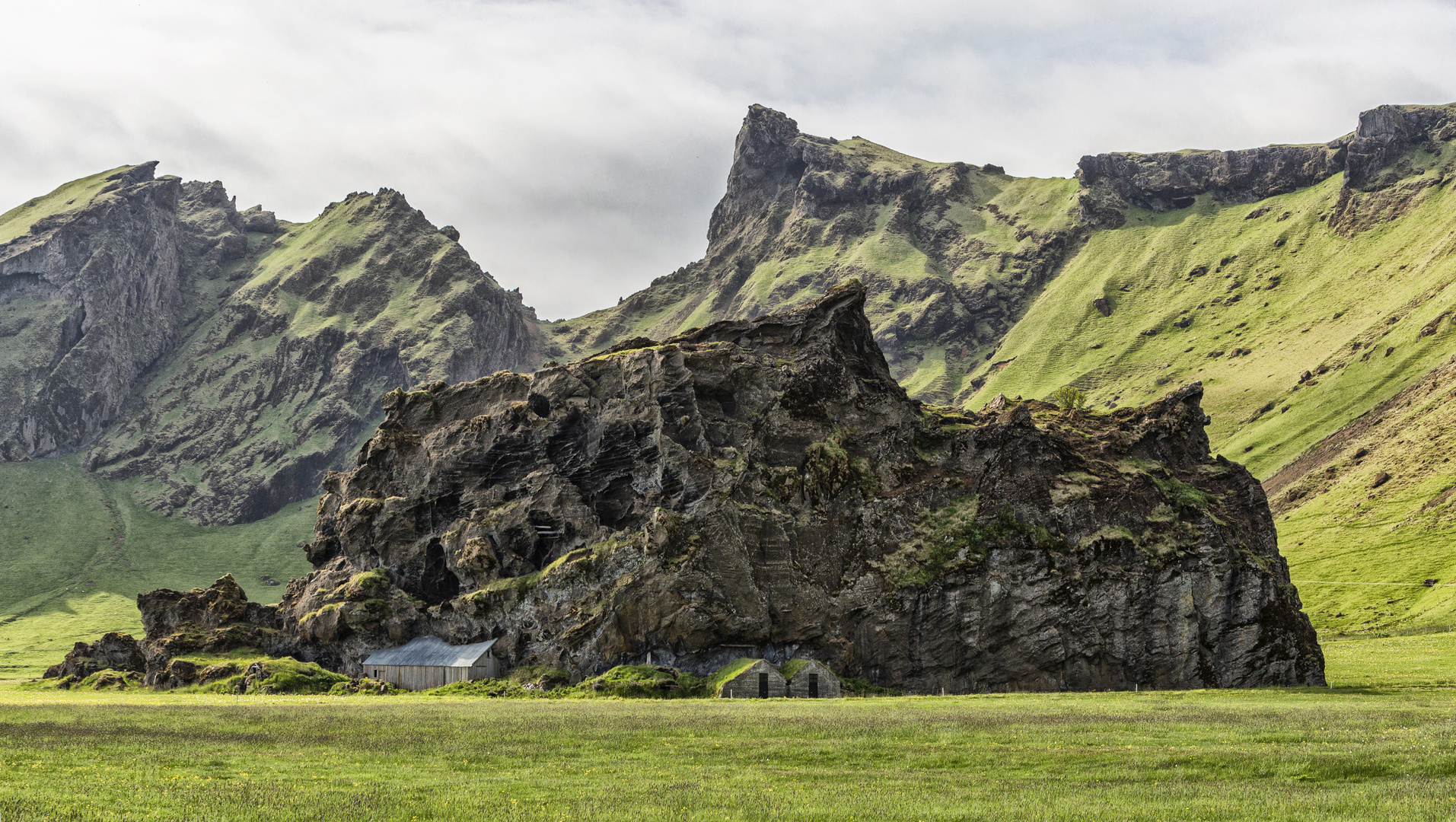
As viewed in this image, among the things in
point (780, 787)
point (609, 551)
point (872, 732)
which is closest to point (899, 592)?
point (609, 551)

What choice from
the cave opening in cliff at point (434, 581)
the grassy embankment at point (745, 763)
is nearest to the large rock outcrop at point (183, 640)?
the cave opening in cliff at point (434, 581)

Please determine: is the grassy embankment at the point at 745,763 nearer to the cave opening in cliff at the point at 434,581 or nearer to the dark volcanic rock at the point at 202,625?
the dark volcanic rock at the point at 202,625

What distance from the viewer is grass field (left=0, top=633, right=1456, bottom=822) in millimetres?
35781

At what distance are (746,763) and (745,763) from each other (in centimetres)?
22

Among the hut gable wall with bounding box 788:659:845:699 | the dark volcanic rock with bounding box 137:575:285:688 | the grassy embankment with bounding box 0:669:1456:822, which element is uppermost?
the dark volcanic rock with bounding box 137:575:285:688

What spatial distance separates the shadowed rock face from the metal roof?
7.89ft

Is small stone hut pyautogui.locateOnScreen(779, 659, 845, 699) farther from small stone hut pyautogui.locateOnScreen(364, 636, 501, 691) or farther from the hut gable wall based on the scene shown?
small stone hut pyautogui.locateOnScreen(364, 636, 501, 691)

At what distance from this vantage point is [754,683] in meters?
104

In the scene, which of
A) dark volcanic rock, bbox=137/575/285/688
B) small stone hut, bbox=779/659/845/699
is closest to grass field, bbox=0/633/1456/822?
small stone hut, bbox=779/659/845/699

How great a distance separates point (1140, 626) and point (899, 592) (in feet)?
90.8

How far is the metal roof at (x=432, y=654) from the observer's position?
123062 mm

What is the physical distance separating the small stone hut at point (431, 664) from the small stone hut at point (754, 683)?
32276 millimetres

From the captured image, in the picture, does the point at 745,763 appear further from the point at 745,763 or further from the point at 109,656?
the point at 109,656

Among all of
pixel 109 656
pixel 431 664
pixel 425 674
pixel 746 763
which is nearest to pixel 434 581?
pixel 431 664
